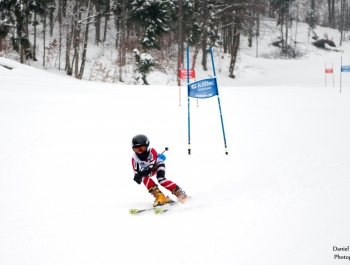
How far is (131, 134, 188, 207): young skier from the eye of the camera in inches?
203

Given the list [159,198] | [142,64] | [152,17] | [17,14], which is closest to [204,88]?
[159,198]

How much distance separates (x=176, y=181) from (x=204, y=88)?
2517 mm

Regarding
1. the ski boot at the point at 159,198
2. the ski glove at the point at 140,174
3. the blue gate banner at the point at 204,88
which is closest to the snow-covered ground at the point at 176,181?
the ski boot at the point at 159,198

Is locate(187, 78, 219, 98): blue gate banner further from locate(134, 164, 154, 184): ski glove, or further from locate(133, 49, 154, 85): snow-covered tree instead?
locate(133, 49, 154, 85): snow-covered tree

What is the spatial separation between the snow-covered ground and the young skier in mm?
309

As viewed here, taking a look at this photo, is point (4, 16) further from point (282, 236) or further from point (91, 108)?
point (282, 236)

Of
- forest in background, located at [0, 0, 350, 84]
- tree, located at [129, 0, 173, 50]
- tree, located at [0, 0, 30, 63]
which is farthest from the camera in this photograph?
tree, located at [129, 0, 173, 50]

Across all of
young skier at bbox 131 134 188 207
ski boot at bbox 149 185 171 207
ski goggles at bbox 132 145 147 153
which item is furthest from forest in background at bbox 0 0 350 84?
ski boot at bbox 149 185 171 207

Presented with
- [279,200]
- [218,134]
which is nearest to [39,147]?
[218,134]

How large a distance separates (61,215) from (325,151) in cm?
647

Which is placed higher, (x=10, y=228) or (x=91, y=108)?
(x=91, y=108)

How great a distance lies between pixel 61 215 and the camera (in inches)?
201

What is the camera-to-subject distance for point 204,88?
775 cm

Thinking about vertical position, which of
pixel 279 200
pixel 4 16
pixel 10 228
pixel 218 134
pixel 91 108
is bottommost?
pixel 10 228
